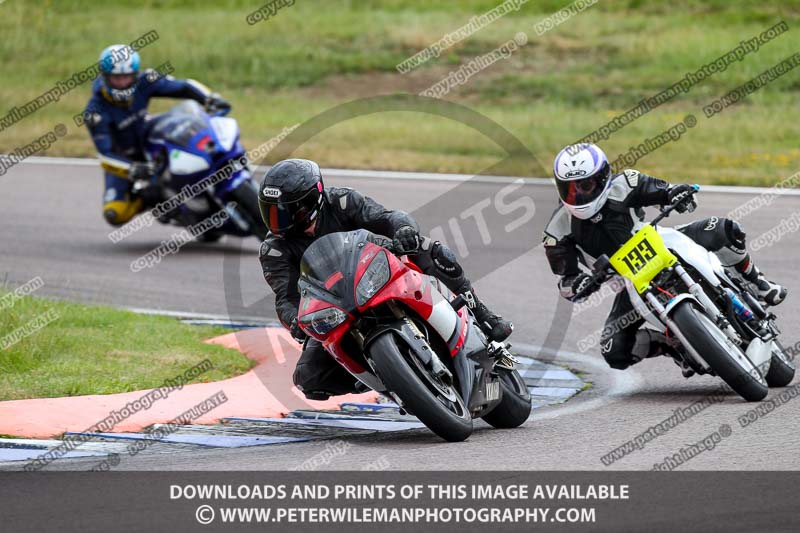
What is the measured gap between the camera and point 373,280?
727 cm

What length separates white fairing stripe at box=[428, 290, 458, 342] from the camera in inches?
296

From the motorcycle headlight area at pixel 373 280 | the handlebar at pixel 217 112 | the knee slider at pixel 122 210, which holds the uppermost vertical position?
the handlebar at pixel 217 112

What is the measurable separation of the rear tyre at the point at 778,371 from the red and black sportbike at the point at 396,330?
85.0 inches

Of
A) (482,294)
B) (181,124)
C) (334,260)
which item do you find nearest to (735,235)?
(334,260)

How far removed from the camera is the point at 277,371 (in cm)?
999

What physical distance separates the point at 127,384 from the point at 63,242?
698 cm

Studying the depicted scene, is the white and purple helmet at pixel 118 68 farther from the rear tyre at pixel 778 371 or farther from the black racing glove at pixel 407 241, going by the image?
the rear tyre at pixel 778 371

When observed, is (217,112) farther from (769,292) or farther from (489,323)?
(489,323)

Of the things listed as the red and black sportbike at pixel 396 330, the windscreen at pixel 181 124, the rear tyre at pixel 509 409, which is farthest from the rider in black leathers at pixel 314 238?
the windscreen at pixel 181 124

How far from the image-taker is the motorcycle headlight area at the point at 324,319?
7270mm

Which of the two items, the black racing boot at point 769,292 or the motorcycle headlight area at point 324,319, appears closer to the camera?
the motorcycle headlight area at point 324,319

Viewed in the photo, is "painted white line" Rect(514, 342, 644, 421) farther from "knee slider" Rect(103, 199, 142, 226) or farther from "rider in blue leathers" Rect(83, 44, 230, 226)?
"knee slider" Rect(103, 199, 142, 226)

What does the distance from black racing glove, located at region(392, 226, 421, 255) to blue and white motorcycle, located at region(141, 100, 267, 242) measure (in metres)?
7.26

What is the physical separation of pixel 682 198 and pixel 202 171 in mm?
7104
